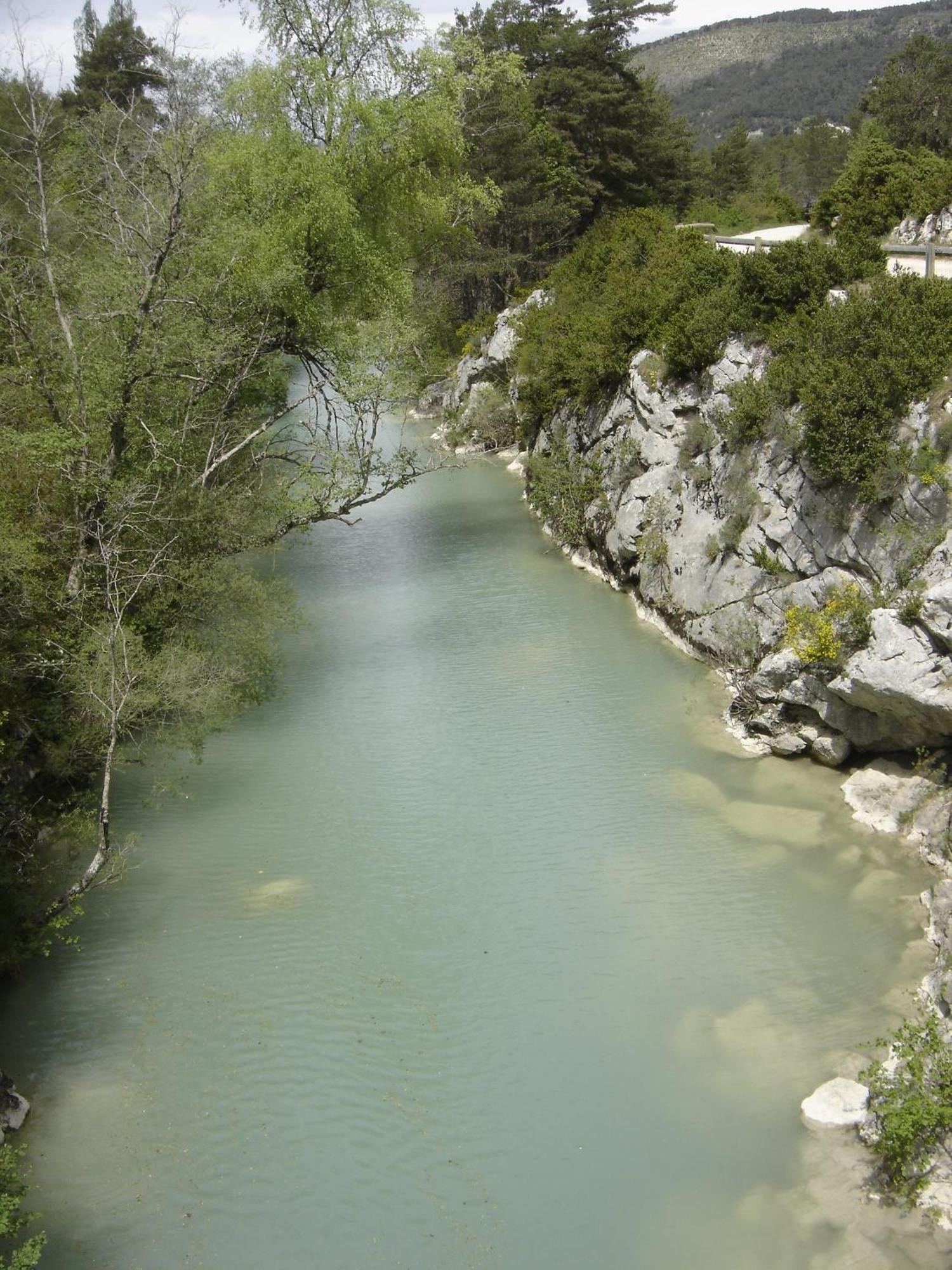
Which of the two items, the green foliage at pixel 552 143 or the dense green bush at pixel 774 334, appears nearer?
the dense green bush at pixel 774 334

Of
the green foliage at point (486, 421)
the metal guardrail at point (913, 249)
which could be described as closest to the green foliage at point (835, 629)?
the metal guardrail at point (913, 249)

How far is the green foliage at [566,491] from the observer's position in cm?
2550

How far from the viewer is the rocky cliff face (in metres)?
14.0

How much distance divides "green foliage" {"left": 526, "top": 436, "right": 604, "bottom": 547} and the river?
8088 mm

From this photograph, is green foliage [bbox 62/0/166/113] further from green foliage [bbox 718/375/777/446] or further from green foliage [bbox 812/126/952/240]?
green foliage [bbox 718/375/777/446]

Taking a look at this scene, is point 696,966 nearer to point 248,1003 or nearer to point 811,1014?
point 811,1014

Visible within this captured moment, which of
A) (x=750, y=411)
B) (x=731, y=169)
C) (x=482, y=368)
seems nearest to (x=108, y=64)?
(x=482, y=368)

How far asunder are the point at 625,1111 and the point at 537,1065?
105 cm

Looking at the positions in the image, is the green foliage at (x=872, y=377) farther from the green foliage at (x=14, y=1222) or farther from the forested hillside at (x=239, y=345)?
the green foliage at (x=14, y=1222)

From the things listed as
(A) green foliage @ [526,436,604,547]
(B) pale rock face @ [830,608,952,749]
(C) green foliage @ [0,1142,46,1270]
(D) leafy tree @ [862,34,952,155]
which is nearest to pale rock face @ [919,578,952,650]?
(B) pale rock face @ [830,608,952,749]

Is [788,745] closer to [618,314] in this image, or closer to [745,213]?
[618,314]

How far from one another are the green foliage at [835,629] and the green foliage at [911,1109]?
6649 mm

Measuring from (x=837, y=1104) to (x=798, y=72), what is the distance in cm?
20598

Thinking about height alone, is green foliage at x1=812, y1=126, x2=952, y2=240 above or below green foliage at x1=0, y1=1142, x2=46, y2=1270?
above
